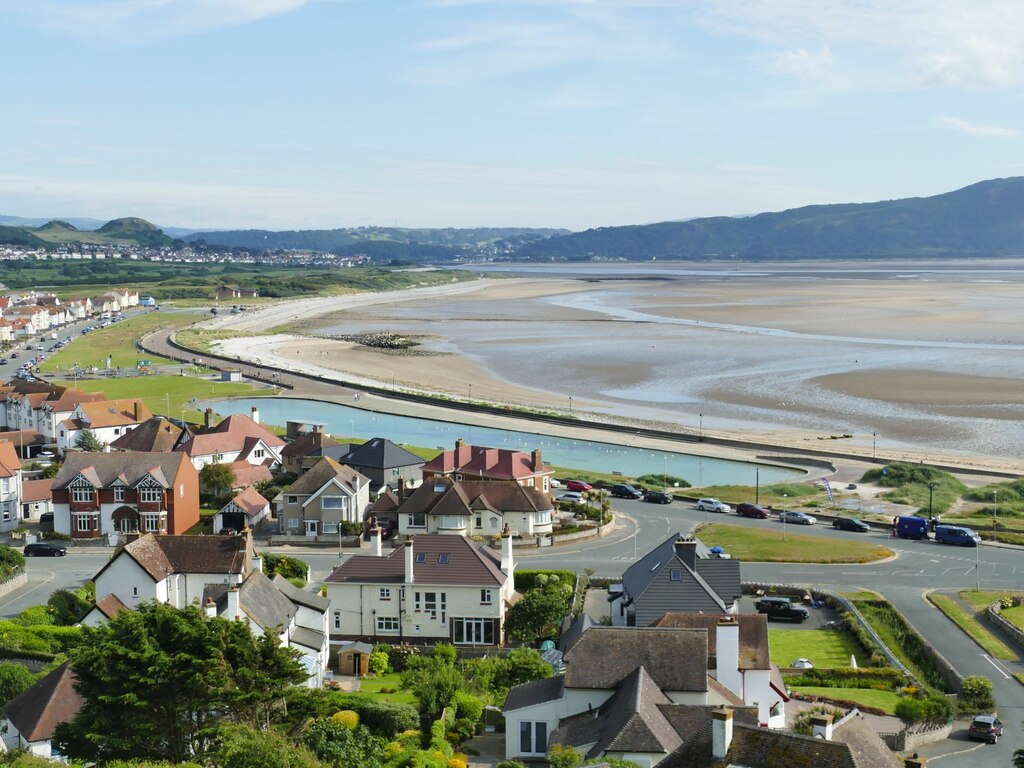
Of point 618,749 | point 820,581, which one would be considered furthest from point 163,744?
point 820,581

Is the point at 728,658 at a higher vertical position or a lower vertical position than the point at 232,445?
higher

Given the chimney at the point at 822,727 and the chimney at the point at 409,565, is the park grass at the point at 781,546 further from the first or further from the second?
the chimney at the point at 822,727

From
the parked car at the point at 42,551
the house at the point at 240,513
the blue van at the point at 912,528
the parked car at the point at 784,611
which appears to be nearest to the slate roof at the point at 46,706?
the parked car at the point at 42,551

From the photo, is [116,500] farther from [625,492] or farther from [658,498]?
[658,498]

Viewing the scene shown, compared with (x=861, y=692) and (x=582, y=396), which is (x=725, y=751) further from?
(x=582, y=396)

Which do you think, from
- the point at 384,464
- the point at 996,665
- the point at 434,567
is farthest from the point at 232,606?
the point at 384,464

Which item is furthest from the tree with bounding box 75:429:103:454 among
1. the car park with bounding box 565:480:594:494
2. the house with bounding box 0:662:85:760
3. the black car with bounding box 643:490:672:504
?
the house with bounding box 0:662:85:760

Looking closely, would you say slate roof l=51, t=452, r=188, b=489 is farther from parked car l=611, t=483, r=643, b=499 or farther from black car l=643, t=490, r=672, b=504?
black car l=643, t=490, r=672, b=504
